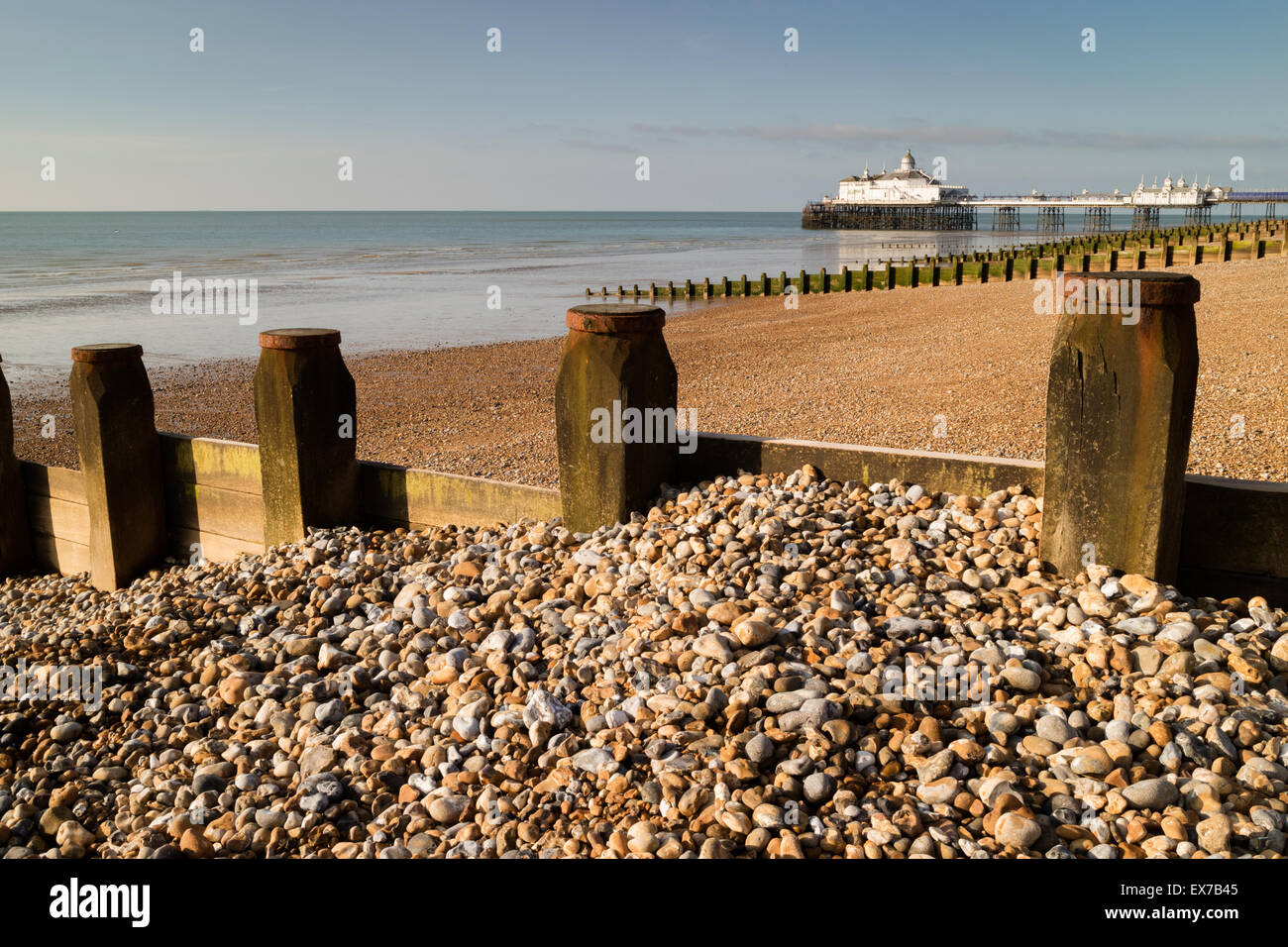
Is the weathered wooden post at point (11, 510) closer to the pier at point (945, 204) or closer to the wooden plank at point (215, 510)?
the wooden plank at point (215, 510)

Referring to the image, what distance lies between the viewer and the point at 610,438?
16.5 ft

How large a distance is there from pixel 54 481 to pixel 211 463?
1613 mm

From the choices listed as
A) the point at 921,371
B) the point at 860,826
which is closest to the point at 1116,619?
the point at 860,826

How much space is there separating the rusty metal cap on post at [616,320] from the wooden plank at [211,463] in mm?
2688

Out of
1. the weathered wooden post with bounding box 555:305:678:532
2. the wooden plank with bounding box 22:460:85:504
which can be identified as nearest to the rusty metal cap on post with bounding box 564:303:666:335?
the weathered wooden post with bounding box 555:305:678:532

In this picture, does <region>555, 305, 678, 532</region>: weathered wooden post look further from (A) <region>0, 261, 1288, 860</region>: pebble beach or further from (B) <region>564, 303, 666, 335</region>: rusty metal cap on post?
(A) <region>0, 261, 1288, 860</region>: pebble beach

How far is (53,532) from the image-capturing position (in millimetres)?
7434

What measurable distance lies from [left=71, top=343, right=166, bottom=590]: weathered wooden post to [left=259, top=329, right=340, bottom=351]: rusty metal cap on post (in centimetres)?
116

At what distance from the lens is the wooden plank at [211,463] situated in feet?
21.4

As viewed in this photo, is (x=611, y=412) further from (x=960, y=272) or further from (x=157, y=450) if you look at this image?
(x=960, y=272)

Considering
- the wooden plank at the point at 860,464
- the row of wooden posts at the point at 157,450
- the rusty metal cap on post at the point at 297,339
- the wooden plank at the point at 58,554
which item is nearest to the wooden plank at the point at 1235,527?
the wooden plank at the point at 860,464

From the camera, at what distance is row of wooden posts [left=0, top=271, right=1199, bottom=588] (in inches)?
154

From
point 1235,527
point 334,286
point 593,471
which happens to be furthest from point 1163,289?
point 334,286

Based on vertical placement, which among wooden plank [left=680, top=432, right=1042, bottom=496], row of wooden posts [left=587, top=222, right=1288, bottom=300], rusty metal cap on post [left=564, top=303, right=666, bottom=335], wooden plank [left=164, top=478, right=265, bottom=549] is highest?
row of wooden posts [left=587, top=222, right=1288, bottom=300]
